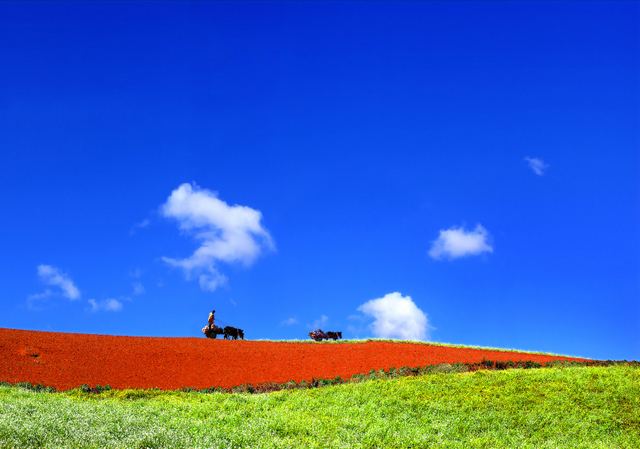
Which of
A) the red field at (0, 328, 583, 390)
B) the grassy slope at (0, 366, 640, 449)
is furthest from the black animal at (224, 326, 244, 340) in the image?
the grassy slope at (0, 366, 640, 449)

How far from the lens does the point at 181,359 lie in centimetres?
2480

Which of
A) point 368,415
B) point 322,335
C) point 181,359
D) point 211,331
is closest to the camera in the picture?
point 368,415

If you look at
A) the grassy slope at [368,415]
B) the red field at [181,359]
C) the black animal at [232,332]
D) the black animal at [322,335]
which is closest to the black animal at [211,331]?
the black animal at [232,332]

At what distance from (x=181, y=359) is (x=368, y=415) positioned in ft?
45.8

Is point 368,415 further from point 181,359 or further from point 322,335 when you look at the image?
point 322,335

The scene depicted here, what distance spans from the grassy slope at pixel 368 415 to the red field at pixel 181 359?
3.74 meters

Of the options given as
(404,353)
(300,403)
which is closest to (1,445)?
(300,403)

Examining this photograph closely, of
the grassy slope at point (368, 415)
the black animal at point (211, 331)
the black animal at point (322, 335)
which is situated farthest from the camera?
the black animal at point (322, 335)

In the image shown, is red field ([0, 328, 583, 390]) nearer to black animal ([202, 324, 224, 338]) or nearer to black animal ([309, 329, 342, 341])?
black animal ([202, 324, 224, 338])

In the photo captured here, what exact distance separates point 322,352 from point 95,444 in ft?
58.6

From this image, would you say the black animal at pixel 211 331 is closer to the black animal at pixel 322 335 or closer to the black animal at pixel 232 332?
the black animal at pixel 232 332

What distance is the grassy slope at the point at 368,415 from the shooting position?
11.2 meters

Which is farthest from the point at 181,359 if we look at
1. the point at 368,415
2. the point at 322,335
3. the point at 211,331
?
the point at 368,415

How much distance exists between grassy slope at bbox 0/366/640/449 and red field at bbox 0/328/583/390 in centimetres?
374
